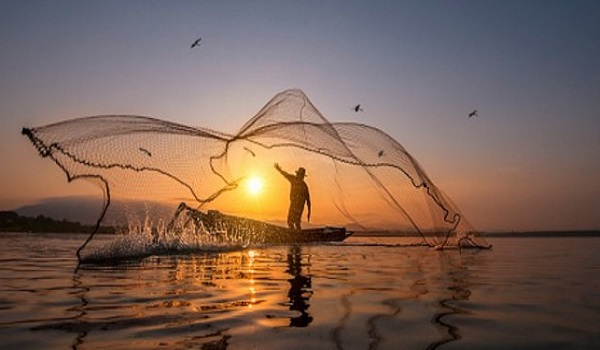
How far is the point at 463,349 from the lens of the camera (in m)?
4.35

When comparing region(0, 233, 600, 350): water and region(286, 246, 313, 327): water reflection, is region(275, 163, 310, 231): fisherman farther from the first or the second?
region(0, 233, 600, 350): water

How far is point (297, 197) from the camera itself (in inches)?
1059

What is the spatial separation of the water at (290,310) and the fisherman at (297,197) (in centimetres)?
1602

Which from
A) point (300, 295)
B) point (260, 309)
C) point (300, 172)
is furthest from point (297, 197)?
point (260, 309)

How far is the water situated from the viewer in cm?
451

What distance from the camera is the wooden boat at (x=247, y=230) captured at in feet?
77.0

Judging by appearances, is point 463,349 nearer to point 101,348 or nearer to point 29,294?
point 101,348

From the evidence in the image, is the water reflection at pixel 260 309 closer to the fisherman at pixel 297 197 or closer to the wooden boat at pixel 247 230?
the wooden boat at pixel 247 230

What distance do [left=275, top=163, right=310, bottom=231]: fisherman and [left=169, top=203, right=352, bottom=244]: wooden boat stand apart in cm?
66

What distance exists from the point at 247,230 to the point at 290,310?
20479mm

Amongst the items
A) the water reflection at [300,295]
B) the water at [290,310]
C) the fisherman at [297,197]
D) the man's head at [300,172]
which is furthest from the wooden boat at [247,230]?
the water at [290,310]

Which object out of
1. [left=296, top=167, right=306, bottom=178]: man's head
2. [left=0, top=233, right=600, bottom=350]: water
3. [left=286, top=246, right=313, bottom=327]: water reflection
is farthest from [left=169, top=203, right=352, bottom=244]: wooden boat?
[left=0, top=233, right=600, bottom=350]: water

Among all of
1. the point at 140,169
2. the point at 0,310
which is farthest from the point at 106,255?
the point at 0,310

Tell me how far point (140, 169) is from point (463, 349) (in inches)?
468
